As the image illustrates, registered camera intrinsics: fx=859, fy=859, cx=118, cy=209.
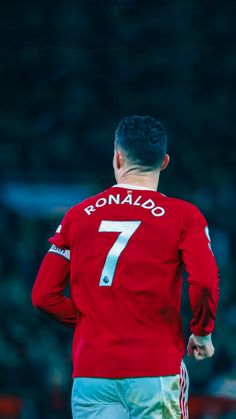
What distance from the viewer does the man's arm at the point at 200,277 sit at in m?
1.86

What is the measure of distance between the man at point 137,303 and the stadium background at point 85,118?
3.24 metres

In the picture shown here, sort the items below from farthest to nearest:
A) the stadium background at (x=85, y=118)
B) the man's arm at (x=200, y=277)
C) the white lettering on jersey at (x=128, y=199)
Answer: the stadium background at (x=85, y=118) → the white lettering on jersey at (x=128, y=199) → the man's arm at (x=200, y=277)

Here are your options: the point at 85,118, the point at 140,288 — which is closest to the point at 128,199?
the point at 140,288

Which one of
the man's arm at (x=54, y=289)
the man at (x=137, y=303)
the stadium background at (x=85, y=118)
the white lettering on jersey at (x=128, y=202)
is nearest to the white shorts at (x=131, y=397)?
the man at (x=137, y=303)

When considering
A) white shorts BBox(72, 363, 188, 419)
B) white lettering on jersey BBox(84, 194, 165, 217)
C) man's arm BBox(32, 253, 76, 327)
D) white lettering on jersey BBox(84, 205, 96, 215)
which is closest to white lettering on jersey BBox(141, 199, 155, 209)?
white lettering on jersey BBox(84, 194, 165, 217)

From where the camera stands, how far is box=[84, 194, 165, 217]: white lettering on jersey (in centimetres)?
194

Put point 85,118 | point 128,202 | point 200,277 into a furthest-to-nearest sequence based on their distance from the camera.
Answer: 1. point 85,118
2. point 128,202
3. point 200,277

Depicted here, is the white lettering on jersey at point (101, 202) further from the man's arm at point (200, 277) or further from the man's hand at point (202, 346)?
the man's hand at point (202, 346)

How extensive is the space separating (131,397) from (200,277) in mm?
302

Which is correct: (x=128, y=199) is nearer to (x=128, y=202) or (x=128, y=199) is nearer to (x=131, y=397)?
(x=128, y=202)

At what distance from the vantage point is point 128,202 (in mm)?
1970

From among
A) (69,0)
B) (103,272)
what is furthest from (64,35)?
(103,272)

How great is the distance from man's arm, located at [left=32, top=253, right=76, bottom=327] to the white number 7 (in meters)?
0.15

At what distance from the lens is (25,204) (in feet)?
17.6
